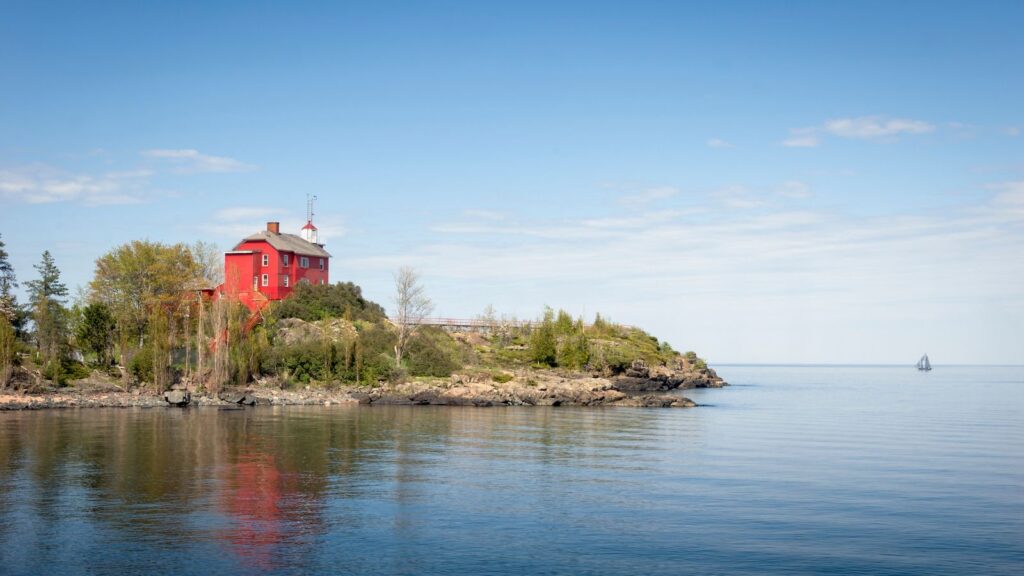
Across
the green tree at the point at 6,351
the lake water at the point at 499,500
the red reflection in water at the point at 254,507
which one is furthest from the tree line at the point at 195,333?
the red reflection in water at the point at 254,507

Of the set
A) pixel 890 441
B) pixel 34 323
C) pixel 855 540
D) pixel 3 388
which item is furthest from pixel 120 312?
pixel 855 540

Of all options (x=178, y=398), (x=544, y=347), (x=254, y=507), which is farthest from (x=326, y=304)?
(x=254, y=507)

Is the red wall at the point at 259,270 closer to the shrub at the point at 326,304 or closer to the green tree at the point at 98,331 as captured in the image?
the shrub at the point at 326,304

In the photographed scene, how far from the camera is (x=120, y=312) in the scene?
91875 mm

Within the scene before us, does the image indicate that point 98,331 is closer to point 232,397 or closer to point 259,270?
point 259,270

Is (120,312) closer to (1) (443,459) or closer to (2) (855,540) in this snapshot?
(1) (443,459)

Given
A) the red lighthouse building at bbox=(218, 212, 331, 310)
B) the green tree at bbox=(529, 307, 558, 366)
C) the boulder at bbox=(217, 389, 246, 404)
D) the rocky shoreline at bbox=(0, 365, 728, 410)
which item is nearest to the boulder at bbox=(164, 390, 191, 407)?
the rocky shoreline at bbox=(0, 365, 728, 410)

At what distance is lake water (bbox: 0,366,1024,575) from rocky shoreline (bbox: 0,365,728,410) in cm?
1812

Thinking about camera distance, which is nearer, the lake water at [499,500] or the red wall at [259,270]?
the lake water at [499,500]

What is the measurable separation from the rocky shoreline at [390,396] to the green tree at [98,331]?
6.25 metres

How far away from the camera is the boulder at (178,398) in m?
76.8

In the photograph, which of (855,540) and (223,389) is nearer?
(855,540)

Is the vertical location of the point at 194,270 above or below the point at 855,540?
above

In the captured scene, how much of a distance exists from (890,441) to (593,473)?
26.0 m
